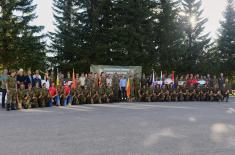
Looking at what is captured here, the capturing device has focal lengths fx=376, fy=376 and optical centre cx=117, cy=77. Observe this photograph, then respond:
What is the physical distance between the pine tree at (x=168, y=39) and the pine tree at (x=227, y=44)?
330 inches

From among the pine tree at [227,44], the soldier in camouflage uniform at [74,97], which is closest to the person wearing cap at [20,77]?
the soldier in camouflage uniform at [74,97]

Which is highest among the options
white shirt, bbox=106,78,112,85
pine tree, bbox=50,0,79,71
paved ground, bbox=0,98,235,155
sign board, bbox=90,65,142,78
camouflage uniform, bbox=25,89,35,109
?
pine tree, bbox=50,0,79,71

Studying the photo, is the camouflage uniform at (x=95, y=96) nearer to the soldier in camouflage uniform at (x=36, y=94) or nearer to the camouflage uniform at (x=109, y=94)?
the camouflage uniform at (x=109, y=94)

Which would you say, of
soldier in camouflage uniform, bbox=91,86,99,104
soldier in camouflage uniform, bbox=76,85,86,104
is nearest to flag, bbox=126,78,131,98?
soldier in camouflage uniform, bbox=91,86,99,104

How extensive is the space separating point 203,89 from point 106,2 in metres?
18.5

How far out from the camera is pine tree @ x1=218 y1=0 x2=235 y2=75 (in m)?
46.9

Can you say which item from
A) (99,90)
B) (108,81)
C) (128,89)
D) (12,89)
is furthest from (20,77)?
A: (128,89)

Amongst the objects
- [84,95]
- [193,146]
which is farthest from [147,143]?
[84,95]

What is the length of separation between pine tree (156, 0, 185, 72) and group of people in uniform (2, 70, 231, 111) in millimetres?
15169

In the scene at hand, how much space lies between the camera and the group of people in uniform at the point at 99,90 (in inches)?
670

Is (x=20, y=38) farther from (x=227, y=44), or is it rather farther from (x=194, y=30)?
(x=227, y=44)

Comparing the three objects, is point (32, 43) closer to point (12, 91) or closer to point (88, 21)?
point (88, 21)

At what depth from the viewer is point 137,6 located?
38844 millimetres

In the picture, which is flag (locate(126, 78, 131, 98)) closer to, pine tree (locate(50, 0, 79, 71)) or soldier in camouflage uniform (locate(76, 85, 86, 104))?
soldier in camouflage uniform (locate(76, 85, 86, 104))
